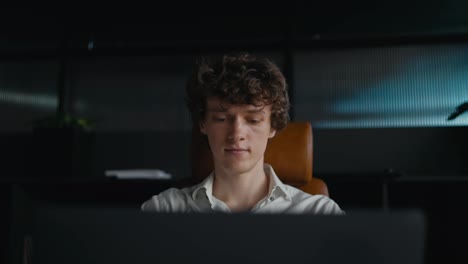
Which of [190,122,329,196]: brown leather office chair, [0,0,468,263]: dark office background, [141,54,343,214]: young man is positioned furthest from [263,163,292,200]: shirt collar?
[0,0,468,263]: dark office background

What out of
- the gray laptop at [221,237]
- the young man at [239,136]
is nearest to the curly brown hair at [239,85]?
the young man at [239,136]

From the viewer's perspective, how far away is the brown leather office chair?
1351mm

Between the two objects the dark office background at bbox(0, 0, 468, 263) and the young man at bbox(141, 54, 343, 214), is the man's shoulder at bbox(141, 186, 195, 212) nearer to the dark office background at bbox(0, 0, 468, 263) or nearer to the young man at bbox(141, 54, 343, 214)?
the young man at bbox(141, 54, 343, 214)

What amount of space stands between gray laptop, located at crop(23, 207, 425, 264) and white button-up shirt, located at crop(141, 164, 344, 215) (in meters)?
0.67

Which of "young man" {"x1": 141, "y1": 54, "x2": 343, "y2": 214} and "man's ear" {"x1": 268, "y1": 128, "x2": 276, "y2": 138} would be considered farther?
"man's ear" {"x1": 268, "y1": 128, "x2": 276, "y2": 138}

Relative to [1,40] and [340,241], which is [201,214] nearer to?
[340,241]

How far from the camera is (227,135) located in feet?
3.62

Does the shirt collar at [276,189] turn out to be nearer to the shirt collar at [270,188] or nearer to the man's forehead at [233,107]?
the shirt collar at [270,188]

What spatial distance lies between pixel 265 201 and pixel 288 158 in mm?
231

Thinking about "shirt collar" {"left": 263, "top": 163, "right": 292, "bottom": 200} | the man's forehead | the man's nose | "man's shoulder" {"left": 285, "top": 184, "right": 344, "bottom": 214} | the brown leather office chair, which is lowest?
"man's shoulder" {"left": 285, "top": 184, "right": 344, "bottom": 214}

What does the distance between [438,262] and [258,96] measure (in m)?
1.88

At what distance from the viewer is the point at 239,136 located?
3.56 ft

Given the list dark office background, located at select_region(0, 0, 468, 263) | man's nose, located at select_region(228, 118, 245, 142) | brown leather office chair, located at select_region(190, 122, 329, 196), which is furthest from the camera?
dark office background, located at select_region(0, 0, 468, 263)

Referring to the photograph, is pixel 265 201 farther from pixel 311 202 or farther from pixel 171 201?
pixel 171 201
